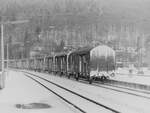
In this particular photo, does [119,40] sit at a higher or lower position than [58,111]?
higher

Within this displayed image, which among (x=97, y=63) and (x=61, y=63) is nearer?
(x=97, y=63)

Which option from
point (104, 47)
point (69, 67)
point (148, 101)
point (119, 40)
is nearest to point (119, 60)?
point (119, 40)

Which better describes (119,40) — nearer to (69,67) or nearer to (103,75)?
(69,67)

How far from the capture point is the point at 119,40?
105 m

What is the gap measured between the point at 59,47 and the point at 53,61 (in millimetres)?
54278

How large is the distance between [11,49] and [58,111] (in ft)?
578

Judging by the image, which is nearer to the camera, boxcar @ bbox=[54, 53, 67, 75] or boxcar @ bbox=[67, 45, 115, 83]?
boxcar @ bbox=[67, 45, 115, 83]

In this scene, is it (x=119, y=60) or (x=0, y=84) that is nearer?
(x=0, y=84)

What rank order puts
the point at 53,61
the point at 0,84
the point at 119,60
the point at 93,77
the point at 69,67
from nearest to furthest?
the point at 0,84 < the point at 93,77 < the point at 69,67 < the point at 53,61 < the point at 119,60

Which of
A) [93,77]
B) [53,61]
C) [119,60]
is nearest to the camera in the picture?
[93,77]

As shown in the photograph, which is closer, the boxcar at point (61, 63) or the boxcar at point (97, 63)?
the boxcar at point (97, 63)

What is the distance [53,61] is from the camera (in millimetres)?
65188

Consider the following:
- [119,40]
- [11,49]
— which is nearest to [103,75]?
[119,40]

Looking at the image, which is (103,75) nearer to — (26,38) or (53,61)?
(53,61)
